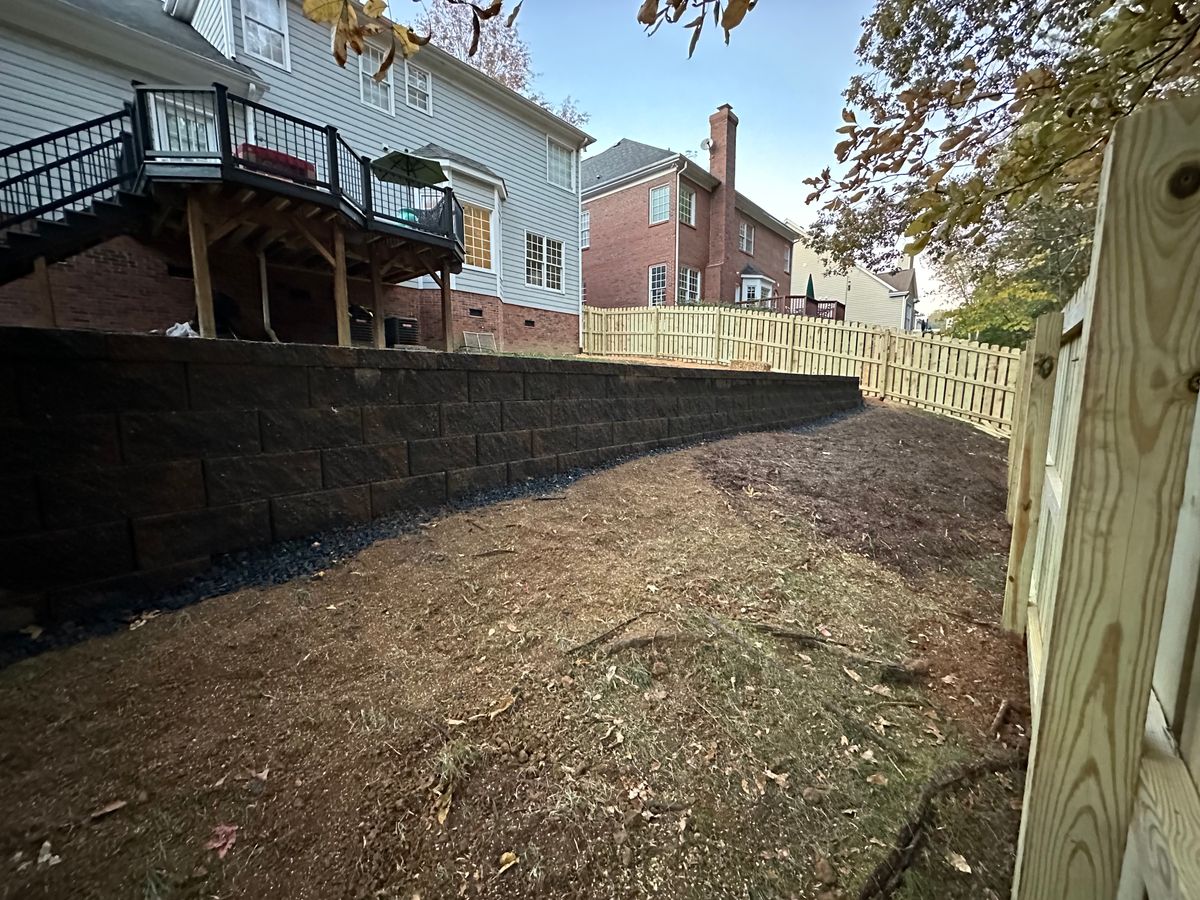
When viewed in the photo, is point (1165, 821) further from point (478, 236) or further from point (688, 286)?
point (688, 286)

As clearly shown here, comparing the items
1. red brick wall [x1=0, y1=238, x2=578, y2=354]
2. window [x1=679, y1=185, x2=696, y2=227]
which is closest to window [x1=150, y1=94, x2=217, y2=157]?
red brick wall [x1=0, y1=238, x2=578, y2=354]

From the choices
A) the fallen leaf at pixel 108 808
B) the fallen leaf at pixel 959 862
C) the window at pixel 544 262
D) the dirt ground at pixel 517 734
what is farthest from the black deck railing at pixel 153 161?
the fallen leaf at pixel 959 862

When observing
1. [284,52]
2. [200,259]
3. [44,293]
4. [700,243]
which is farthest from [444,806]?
[700,243]

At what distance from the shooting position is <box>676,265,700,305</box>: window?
1970 cm

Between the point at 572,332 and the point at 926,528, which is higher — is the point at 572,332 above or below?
above

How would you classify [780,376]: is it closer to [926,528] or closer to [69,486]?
[926,528]

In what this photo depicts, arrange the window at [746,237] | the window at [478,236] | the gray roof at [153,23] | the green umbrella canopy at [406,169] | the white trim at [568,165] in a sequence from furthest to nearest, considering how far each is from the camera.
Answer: the window at [746,237]
the white trim at [568,165]
the window at [478,236]
the green umbrella canopy at [406,169]
the gray roof at [153,23]

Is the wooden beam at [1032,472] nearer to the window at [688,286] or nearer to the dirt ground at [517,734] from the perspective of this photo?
the dirt ground at [517,734]

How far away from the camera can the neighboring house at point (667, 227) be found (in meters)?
19.3

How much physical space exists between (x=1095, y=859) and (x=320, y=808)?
66.8 inches

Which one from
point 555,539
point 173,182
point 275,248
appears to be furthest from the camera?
point 275,248

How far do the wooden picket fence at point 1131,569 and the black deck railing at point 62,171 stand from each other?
30.8 ft

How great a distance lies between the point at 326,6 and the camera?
1481 millimetres

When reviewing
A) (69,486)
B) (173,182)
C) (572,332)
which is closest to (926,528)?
(69,486)
